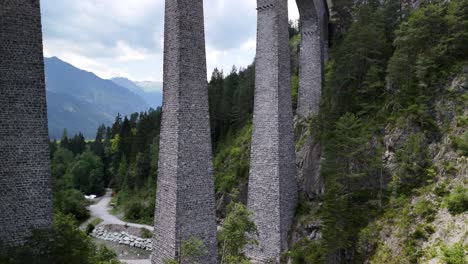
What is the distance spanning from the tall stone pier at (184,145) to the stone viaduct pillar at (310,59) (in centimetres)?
1338

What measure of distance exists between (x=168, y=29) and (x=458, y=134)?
1368cm

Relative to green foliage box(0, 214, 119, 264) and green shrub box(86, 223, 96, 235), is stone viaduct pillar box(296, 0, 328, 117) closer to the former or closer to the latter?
green foliage box(0, 214, 119, 264)

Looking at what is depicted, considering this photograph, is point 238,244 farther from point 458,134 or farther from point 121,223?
point 121,223

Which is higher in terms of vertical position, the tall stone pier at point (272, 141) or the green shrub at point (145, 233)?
the tall stone pier at point (272, 141)

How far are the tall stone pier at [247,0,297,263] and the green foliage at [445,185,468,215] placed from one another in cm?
801

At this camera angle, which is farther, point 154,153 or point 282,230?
point 154,153

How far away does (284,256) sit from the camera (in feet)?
60.1

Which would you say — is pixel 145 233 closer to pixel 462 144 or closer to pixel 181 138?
pixel 181 138

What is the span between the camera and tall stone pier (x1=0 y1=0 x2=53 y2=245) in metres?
10.1

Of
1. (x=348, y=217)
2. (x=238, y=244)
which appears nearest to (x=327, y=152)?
(x=348, y=217)

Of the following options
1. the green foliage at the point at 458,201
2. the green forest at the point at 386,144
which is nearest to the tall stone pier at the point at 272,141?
the green forest at the point at 386,144

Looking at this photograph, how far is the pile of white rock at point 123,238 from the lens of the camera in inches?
1336

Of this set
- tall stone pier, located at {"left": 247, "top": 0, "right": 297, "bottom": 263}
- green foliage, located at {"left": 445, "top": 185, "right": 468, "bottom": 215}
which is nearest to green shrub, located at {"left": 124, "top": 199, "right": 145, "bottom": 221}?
tall stone pier, located at {"left": 247, "top": 0, "right": 297, "bottom": 263}

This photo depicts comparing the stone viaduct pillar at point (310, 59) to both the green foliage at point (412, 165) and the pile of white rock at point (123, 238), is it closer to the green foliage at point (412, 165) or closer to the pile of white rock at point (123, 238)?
the green foliage at point (412, 165)
